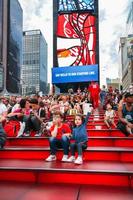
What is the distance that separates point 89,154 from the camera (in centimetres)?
623

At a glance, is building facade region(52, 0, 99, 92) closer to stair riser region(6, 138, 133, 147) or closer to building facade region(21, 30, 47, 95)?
stair riser region(6, 138, 133, 147)

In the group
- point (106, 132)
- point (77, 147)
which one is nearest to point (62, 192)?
point (77, 147)

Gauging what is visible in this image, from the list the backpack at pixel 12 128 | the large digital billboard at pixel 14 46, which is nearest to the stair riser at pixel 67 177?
the backpack at pixel 12 128

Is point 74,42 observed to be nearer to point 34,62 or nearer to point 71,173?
point 71,173

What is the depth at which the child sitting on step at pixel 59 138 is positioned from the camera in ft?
20.0

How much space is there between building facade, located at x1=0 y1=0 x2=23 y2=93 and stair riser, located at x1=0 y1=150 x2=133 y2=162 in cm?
7875

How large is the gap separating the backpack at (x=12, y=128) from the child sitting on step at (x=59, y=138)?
225 centimetres

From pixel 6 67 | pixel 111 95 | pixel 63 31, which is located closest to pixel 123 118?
pixel 111 95

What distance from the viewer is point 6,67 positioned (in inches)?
3676

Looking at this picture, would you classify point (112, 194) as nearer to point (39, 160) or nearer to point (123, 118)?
point (39, 160)

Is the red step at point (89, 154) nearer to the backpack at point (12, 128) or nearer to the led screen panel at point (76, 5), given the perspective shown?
the backpack at point (12, 128)

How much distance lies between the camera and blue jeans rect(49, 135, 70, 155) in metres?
6.10

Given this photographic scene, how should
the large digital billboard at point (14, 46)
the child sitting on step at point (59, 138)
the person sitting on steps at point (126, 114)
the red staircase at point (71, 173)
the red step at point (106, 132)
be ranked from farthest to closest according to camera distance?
the large digital billboard at point (14, 46)
the red step at point (106, 132)
the person sitting on steps at point (126, 114)
the child sitting on step at point (59, 138)
the red staircase at point (71, 173)

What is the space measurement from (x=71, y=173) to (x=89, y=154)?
1.23 metres
